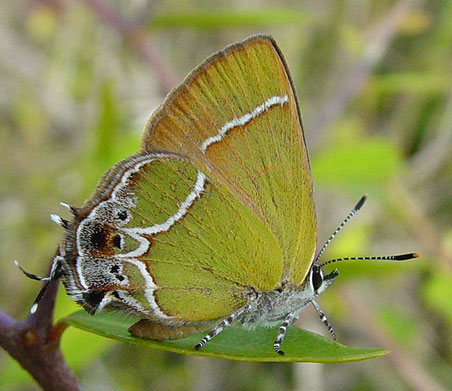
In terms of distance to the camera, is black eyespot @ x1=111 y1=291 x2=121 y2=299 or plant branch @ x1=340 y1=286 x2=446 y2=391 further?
plant branch @ x1=340 y1=286 x2=446 y2=391

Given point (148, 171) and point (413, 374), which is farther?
point (413, 374)

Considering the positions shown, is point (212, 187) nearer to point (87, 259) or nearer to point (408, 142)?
point (87, 259)

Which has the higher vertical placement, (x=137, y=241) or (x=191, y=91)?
(x=191, y=91)

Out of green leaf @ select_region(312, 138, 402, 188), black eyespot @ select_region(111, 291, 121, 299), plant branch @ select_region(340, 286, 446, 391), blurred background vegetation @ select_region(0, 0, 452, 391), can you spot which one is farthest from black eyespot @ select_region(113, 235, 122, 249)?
plant branch @ select_region(340, 286, 446, 391)

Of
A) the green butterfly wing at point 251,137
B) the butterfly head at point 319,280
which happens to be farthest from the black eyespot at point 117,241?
the butterfly head at point 319,280

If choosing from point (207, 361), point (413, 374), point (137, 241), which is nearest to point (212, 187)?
point (137, 241)

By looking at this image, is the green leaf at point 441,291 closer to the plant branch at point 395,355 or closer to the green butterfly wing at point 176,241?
the plant branch at point 395,355

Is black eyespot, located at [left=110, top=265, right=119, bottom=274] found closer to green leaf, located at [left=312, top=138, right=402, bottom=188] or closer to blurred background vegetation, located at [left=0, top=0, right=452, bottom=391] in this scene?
blurred background vegetation, located at [left=0, top=0, right=452, bottom=391]
